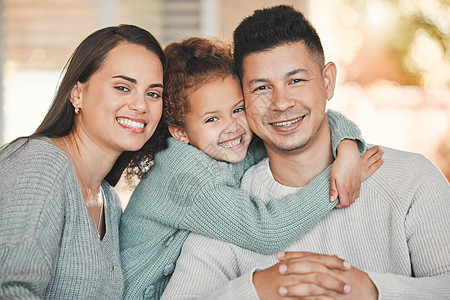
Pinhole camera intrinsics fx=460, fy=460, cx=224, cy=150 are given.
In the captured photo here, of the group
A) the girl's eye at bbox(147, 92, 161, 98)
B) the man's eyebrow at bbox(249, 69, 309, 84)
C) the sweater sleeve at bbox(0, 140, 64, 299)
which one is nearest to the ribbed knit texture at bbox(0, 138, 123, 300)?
the sweater sleeve at bbox(0, 140, 64, 299)

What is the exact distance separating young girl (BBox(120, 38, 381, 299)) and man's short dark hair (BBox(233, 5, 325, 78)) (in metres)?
0.12

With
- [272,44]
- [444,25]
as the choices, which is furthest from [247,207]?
[444,25]

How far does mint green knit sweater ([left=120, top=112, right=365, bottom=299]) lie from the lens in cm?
154

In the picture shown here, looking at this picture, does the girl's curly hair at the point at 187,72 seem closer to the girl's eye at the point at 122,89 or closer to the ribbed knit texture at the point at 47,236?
the girl's eye at the point at 122,89

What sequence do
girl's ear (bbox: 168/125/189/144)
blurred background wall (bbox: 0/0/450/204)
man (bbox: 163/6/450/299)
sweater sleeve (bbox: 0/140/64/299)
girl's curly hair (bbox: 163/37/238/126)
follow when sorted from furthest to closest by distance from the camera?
1. blurred background wall (bbox: 0/0/450/204)
2. girl's ear (bbox: 168/125/189/144)
3. girl's curly hair (bbox: 163/37/238/126)
4. man (bbox: 163/6/450/299)
5. sweater sleeve (bbox: 0/140/64/299)

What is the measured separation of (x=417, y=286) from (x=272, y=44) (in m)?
0.93

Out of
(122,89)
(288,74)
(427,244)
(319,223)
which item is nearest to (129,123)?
(122,89)

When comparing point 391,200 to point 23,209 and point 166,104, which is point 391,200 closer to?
point 166,104

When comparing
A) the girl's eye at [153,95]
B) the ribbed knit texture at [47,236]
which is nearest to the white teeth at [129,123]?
the girl's eye at [153,95]

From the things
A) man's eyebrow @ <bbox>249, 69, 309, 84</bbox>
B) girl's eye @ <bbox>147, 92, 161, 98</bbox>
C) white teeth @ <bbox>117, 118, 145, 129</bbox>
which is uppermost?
man's eyebrow @ <bbox>249, 69, 309, 84</bbox>

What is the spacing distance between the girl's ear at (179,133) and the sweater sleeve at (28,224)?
569 mm

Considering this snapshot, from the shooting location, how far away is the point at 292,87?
5.39 ft

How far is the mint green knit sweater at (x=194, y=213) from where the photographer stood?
1543 mm

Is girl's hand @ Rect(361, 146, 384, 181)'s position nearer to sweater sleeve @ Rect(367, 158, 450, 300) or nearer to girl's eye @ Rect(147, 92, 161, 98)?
sweater sleeve @ Rect(367, 158, 450, 300)
